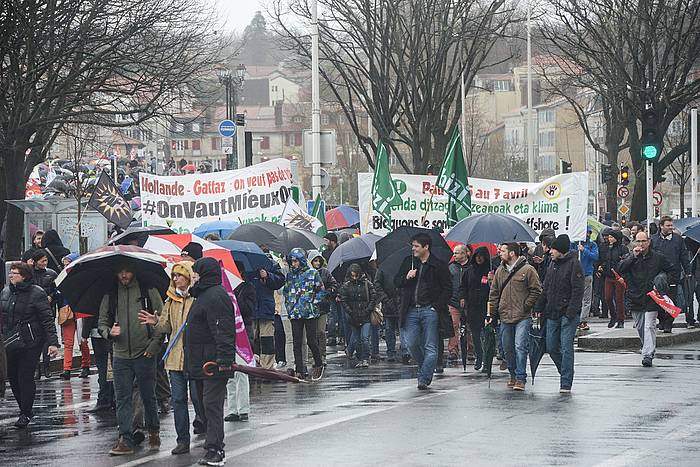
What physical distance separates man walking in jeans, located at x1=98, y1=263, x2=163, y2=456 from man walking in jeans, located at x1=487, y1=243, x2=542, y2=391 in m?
4.86

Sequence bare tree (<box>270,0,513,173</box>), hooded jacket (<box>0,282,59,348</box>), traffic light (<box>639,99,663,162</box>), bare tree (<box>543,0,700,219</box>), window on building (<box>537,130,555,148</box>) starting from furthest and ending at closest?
1. window on building (<box>537,130,555,148</box>)
2. bare tree (<box>270,0,513,173</box>)
3. bare tree (<box>543,0,700,219</box>)
4. traffic light (<box>639,99,663,162</box>)
5. hooded jacket (<box>0,282,59,348</box>)

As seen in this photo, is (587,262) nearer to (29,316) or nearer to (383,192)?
(383,192)

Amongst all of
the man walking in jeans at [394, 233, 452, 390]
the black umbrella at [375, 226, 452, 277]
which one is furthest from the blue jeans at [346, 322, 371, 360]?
the man walking in jeans at [394, 233, 452, 390]

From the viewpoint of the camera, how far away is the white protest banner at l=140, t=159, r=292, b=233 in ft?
77.7

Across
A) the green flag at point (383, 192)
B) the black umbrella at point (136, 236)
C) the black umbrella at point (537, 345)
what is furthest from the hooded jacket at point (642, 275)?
the black umbrella at point (136, 236)

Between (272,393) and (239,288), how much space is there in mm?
1399

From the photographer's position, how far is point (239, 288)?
52.8 ft

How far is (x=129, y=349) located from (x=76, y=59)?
18.1 metres

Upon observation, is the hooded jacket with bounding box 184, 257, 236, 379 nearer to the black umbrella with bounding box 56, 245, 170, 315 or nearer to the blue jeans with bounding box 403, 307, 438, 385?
the black umbrella with bounding box 56, 245, 170, 315

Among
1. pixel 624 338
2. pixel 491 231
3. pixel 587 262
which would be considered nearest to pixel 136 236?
pixel 491 231

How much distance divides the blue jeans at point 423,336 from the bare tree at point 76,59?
10913 millimetres

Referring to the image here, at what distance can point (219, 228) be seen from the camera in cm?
2397

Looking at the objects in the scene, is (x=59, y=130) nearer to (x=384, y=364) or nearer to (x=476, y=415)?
(x=384, y=364)

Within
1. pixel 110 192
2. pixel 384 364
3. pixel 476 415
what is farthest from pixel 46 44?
pixel 476 415
